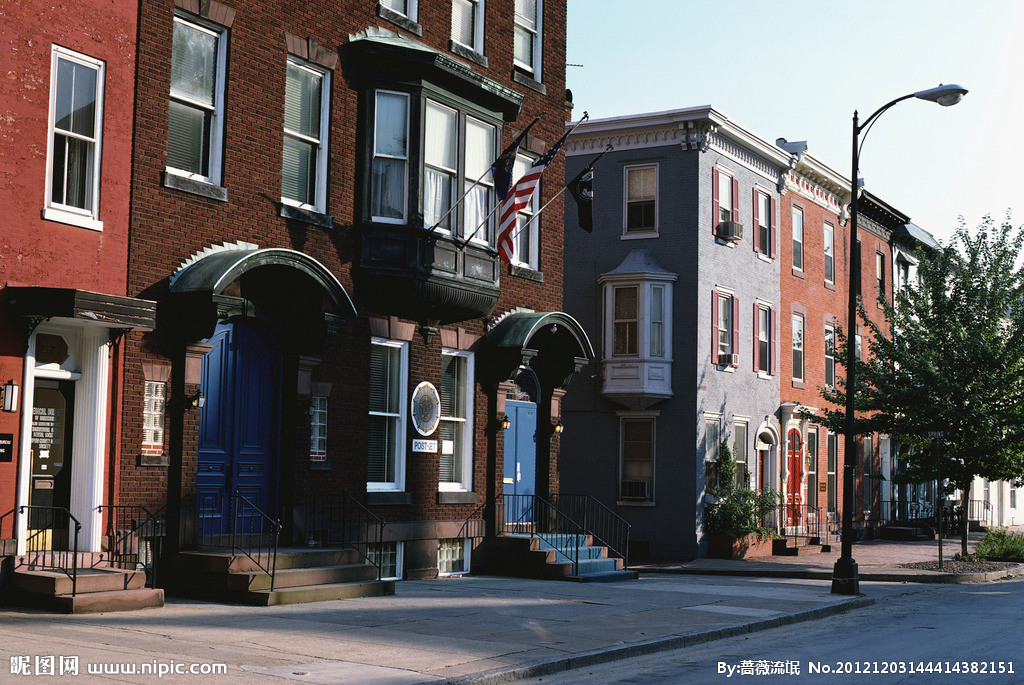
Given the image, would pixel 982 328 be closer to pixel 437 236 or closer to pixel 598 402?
pixel 598 402

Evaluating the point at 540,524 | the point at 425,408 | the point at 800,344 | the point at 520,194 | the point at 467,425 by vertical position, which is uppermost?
the point at 520,194

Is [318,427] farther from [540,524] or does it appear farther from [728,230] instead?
[728,230]

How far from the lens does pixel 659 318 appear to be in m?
28.9

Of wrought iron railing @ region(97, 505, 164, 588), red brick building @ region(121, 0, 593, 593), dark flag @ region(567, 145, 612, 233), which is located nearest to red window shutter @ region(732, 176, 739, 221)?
red brick building @ region(121, 0, 593, 593)

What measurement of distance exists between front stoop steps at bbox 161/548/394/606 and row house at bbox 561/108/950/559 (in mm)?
14468

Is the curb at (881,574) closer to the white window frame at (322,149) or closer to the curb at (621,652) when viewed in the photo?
the curb at (621,652)

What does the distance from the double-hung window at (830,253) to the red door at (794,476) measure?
600 centimetres

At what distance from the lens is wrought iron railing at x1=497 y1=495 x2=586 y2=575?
19969 mm

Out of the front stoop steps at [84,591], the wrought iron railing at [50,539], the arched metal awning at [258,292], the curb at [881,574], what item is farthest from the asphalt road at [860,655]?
the arched metal awning at [258,292]

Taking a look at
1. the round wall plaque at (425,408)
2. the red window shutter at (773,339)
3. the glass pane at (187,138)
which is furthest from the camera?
the red window shutter at (773,339)

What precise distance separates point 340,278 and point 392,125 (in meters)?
2.71

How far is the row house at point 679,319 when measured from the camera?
2853 cm

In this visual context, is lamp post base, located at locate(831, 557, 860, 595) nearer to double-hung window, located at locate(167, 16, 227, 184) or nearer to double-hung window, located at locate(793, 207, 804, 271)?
double-hung window, located at locate(167, 16, 227, 184)

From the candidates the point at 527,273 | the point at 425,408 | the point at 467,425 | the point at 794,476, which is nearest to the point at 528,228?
the point at 527,273
